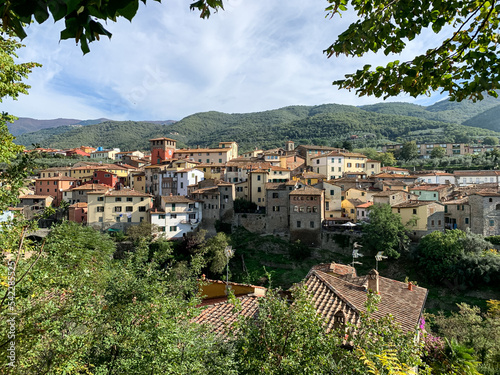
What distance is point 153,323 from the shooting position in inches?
228

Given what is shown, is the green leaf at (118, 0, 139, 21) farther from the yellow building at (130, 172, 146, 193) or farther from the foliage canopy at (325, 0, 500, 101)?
the yellow building at (130, 172, 146, 193)

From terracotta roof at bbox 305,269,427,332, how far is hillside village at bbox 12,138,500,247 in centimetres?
2545

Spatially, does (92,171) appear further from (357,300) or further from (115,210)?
(357,300)

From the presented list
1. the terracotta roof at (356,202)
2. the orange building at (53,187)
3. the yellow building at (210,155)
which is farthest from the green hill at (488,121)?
the orange building at (53,187)

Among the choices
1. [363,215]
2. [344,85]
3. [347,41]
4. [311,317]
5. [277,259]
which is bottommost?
[277,259]

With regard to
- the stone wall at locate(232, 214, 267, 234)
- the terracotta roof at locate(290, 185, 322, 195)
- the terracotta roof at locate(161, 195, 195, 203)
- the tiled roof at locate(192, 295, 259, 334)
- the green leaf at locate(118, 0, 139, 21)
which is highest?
the green leaf at locate(118, 0, 139, 21)

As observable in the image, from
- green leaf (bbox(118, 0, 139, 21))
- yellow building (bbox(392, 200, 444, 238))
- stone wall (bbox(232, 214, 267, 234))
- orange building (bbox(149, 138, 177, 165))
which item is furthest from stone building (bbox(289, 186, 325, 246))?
green leaf (bbox(118, 0, 139, 21))

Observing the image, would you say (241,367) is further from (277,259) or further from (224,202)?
(224,202)

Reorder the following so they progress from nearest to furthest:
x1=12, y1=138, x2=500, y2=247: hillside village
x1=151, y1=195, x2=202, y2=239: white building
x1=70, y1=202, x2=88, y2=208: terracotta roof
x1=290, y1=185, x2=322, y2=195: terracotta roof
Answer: x1=12, y1=138, x2=500, y2=247: hillside village → x1=290, y1=185, x2=322, y2=195: terracotta roof → x1=151, y1=195, x2=202, y2=239: white building → x1=70, y1=202, x2=88, y2=208: terracotta roof

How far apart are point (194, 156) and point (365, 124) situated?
9698 centimetres

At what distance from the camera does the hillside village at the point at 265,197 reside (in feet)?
119

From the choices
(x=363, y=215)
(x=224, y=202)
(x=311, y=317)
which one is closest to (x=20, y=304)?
(x=311, y=317)

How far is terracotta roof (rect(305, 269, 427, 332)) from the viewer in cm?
807

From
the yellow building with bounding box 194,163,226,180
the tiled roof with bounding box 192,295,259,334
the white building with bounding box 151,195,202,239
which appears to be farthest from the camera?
the yellow building with bounding box 194,163,226,180
